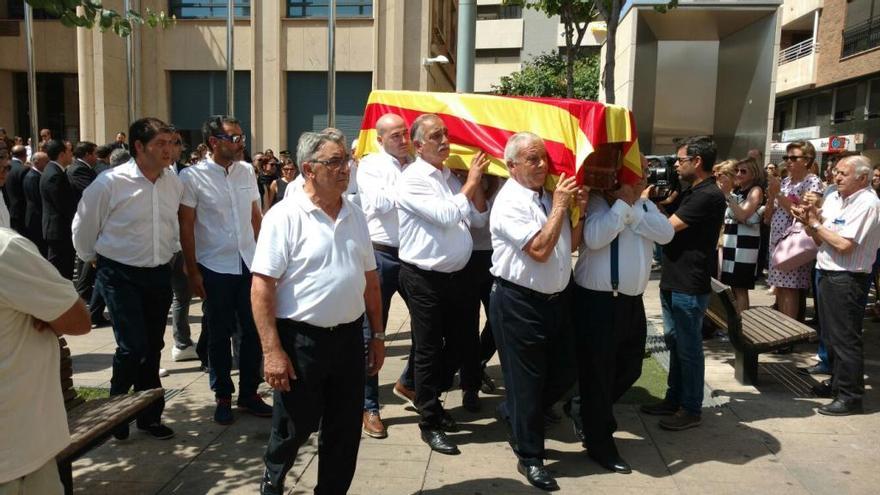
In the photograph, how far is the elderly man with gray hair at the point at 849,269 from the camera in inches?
200

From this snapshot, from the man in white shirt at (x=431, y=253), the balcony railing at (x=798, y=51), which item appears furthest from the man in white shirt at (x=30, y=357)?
the balcony railing at (x=798, y=51)

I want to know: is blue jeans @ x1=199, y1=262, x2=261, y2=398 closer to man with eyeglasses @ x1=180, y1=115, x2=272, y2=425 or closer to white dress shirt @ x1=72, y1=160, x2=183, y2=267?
man with eyeglasses @ x1=180, y1=115, x2=272, y2=425

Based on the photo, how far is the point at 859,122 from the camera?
88.3 ft

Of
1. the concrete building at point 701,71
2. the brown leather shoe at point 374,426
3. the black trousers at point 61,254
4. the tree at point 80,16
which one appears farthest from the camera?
the concrete building at point 701,71

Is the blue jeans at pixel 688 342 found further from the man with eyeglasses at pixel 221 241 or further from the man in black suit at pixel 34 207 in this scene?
the man in black suit at pixel 34 207

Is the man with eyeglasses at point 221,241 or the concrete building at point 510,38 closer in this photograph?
the man with eyeglasses at point 221,241

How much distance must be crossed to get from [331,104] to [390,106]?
15366mm

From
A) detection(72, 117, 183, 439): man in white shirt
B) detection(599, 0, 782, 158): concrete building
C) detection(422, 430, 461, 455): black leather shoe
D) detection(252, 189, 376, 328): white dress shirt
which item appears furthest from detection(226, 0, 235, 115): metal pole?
detection(252, 189, 376, 328): white dress shirt

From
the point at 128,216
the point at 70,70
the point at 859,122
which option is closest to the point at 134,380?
the point at 128,216

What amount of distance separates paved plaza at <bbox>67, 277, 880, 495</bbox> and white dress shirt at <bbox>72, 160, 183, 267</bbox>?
1.22 m

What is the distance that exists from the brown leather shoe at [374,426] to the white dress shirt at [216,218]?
1.32 m

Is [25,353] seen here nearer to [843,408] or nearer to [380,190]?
[380,190]

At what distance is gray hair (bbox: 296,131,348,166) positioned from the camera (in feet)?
10.5

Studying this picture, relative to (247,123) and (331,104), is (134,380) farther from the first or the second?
(247,123)
